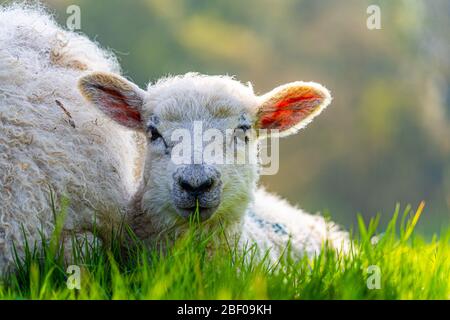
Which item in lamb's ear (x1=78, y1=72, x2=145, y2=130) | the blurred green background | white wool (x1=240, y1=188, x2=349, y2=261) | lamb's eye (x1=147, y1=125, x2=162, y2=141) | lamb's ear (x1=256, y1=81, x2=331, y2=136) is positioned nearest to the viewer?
lamb's eye (x1=147, y1=125, x2=162, y2=141)

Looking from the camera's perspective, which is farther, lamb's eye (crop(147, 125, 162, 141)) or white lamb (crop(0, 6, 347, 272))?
lamb's eye (crop(147, 125, 162, 141))

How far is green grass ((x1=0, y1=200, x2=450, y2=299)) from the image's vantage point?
3510 mm

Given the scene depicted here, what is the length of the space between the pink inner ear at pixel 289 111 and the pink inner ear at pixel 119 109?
754 mm

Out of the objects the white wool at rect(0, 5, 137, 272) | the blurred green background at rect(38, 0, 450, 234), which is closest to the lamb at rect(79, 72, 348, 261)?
the white wool at rect(0, 5, 137, 272)

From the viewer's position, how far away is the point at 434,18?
698 inches

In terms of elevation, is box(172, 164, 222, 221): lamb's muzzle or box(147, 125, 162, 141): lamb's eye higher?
box(147, 125, 162, 141): lamb's eye

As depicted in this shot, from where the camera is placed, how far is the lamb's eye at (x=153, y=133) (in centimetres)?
460

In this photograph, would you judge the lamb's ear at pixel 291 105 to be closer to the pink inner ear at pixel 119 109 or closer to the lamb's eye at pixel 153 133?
the lamb's eye at pixel 153 133

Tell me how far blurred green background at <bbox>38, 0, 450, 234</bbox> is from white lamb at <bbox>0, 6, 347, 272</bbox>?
41.7 ft

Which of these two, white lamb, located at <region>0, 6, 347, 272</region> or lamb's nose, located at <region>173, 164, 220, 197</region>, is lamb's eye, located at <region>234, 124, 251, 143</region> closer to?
white lamb, located at <region>0, 6, 347, 272</region>

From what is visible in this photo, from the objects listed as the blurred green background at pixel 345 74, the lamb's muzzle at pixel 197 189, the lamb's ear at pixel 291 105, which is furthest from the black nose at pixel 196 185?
the blurred green background at pixel 345 74

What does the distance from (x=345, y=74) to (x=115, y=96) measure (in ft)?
48.4

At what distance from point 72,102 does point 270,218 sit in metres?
1.94
